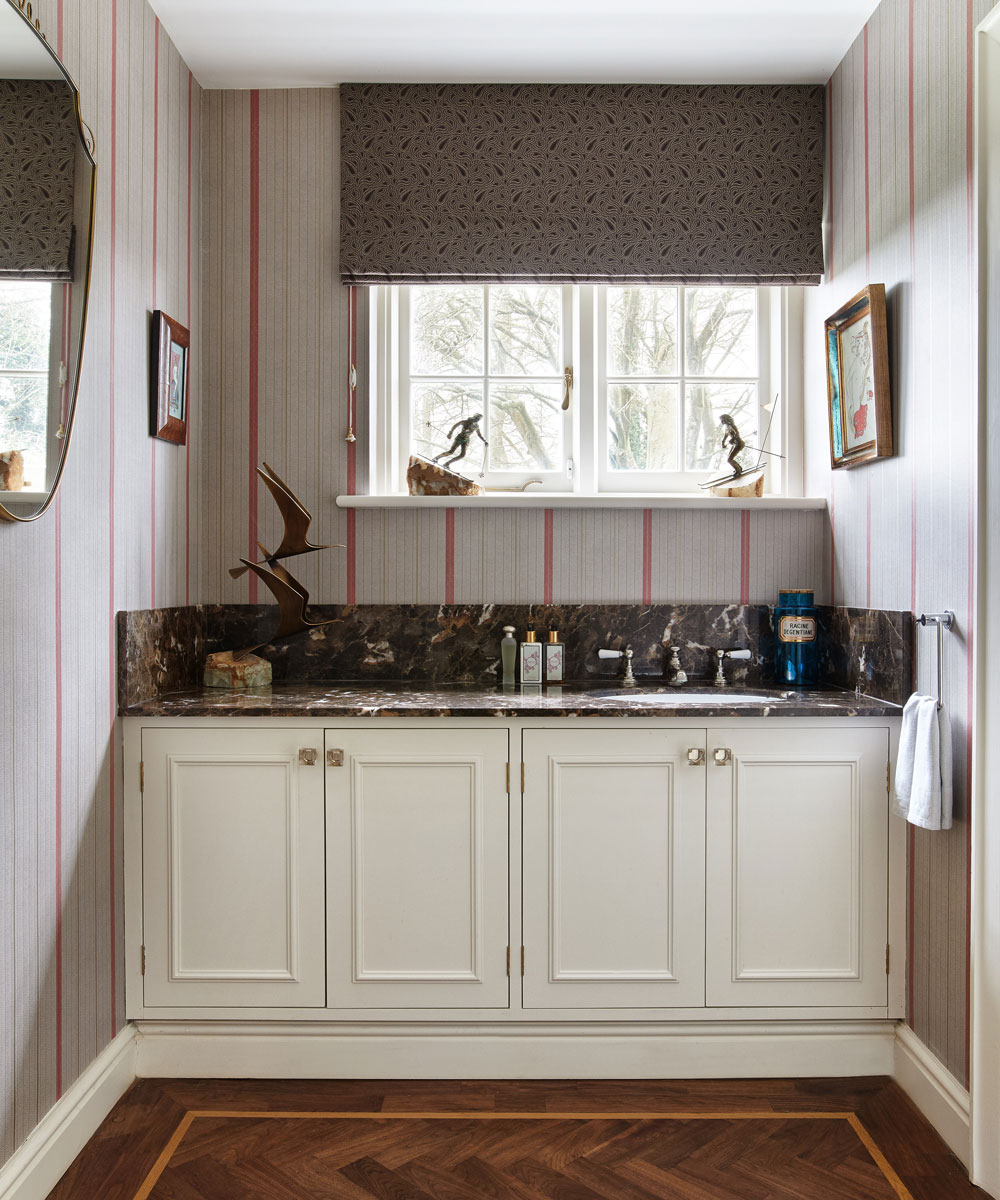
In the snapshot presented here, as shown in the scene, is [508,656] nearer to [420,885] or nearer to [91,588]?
[420,885]

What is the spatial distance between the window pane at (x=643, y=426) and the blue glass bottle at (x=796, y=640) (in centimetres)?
58

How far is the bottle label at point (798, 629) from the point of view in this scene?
8.11 ft

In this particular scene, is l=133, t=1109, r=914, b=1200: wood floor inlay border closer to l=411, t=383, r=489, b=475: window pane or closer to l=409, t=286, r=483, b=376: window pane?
l=411, t=383, r=489, b=475: window pane

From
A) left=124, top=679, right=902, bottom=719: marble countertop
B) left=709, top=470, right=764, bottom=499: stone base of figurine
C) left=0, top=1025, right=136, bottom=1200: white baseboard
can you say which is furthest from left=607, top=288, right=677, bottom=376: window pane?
left=0, top=1025, right=136, bottom=1200: white baseboard

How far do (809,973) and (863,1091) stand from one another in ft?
0.95

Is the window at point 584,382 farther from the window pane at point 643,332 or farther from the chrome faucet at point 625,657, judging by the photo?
the chrome faucet at point 625,657

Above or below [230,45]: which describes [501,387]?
below

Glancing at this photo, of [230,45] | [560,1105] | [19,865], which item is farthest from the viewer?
[230,45]

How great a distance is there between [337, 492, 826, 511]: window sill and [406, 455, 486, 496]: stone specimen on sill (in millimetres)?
35

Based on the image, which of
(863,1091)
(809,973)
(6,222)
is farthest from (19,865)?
(863,1091)

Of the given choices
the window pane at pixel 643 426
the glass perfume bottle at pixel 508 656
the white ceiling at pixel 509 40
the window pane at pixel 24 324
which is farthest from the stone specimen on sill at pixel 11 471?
the window pane at pixel 643 426

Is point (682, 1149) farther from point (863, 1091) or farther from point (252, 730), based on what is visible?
point (252, 730)

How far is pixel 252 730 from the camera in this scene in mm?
2041

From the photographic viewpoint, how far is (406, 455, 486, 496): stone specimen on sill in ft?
8.37
